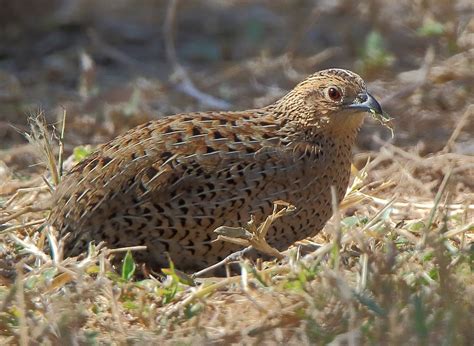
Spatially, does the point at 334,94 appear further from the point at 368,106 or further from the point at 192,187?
the point at 192,187

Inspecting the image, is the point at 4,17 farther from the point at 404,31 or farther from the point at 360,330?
the point at 360,330

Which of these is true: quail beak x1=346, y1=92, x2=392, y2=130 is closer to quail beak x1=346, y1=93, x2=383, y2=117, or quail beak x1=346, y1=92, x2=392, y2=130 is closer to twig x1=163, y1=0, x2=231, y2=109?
quail beak x1=346, y1=93, x2=383, y2=117

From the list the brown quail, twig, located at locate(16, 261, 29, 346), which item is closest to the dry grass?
twig, located at locate(16, 261, 29, 346)

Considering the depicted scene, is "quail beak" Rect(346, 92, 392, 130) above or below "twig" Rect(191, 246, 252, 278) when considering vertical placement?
above

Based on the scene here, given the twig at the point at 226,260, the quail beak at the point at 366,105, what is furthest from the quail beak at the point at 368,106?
the twig at the point at 226,260

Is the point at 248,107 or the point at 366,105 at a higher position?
the point at 248,107

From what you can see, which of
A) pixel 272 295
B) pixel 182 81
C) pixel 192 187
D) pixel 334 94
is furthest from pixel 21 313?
pixel 182 81

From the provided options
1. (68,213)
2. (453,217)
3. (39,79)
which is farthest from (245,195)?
(39,79)

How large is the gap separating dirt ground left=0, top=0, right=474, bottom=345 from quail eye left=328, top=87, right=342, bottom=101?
1.92ft

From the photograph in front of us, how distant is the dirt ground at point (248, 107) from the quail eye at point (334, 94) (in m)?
0.59

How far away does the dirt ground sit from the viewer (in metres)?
4.11

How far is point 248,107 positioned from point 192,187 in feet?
10.5

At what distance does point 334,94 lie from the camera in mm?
5555

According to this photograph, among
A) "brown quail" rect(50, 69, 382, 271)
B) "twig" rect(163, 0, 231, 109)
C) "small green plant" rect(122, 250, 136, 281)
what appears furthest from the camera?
"twig" rect(163, 0, 231, 109)
